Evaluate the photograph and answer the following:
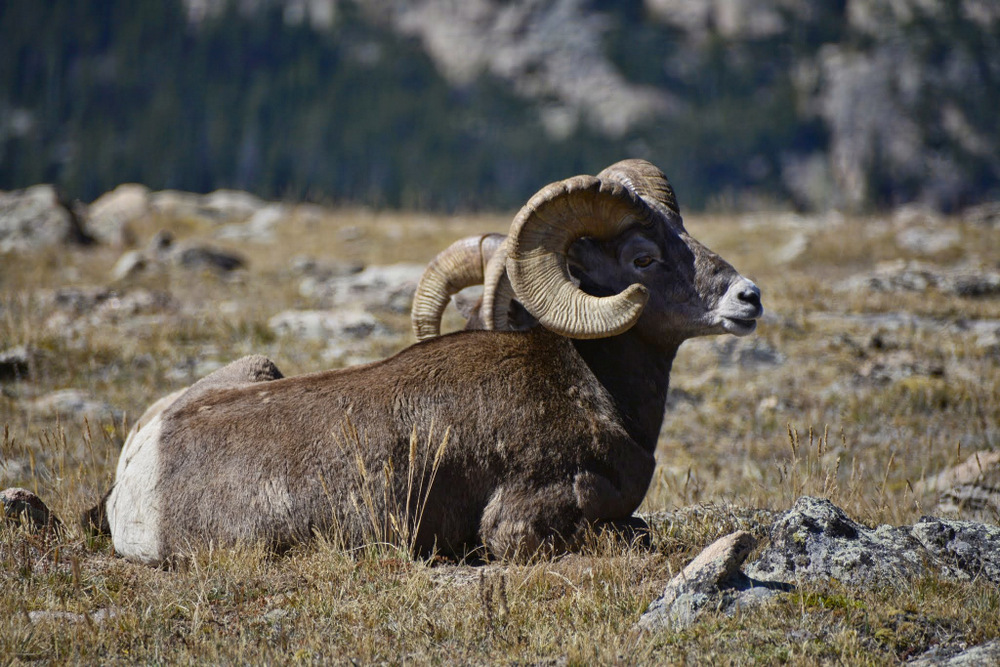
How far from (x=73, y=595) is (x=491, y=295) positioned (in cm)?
303

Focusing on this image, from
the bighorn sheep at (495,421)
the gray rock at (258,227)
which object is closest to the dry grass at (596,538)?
the bighorn sheep at (495,421)

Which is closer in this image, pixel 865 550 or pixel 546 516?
pixel 865 550

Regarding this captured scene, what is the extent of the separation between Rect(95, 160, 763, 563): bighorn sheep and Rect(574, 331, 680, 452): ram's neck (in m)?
0.01

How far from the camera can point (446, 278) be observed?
276 inches

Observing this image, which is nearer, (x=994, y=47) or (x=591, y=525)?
(x=591, y=525)

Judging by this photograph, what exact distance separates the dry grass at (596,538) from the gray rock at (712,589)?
12 centimetres

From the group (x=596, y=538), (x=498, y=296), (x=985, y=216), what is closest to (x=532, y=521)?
(x=596, y=538)

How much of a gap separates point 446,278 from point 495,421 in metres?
1.64

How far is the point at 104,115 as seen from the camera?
61.2m

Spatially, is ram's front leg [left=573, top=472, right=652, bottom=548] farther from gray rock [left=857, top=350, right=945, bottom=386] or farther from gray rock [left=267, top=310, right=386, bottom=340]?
gray rock [left=267, top=310, right=386, bottom=340]

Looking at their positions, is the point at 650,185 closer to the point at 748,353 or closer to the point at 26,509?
the point at 26,509

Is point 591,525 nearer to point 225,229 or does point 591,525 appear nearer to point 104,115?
point 225,229

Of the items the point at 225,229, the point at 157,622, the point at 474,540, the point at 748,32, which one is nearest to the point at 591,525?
the point at 474,540

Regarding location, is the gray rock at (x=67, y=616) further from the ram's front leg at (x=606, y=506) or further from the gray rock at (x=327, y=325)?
the gray rock at (x=327, y=325)
